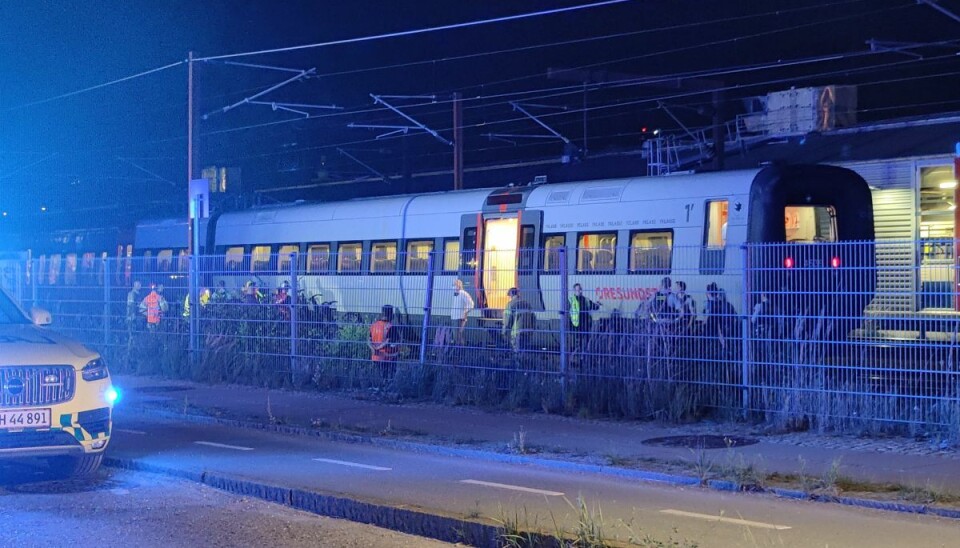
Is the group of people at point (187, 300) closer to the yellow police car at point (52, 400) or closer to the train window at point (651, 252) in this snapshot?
the train window at point (651, 252)

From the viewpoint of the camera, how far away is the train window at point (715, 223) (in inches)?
819

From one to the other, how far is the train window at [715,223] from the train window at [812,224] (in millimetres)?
1191

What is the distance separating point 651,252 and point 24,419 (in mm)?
10113

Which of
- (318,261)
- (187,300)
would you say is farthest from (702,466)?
(318,261)

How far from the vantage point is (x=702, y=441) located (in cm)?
1234

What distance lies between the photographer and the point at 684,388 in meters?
14.1

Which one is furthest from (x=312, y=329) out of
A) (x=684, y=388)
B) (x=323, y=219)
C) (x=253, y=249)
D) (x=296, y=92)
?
(x=296, y=92)

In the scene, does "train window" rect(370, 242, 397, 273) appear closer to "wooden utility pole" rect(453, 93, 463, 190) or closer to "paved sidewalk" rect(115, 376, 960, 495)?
"wooden utility pole" rect(453, 93, 463, 190)

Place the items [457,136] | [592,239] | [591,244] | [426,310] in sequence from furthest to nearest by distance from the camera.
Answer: [457,136], [591,244], [592,239], [426,310]

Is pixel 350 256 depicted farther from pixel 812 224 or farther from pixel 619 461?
pixel 619 461

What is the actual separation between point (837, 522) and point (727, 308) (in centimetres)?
577

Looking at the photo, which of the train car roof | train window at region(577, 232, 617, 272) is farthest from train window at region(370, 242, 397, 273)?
train window at region(577, 232, 617, 272)

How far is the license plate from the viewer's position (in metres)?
9.77

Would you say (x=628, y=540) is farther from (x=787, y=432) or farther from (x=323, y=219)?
(x=323, y=219)
